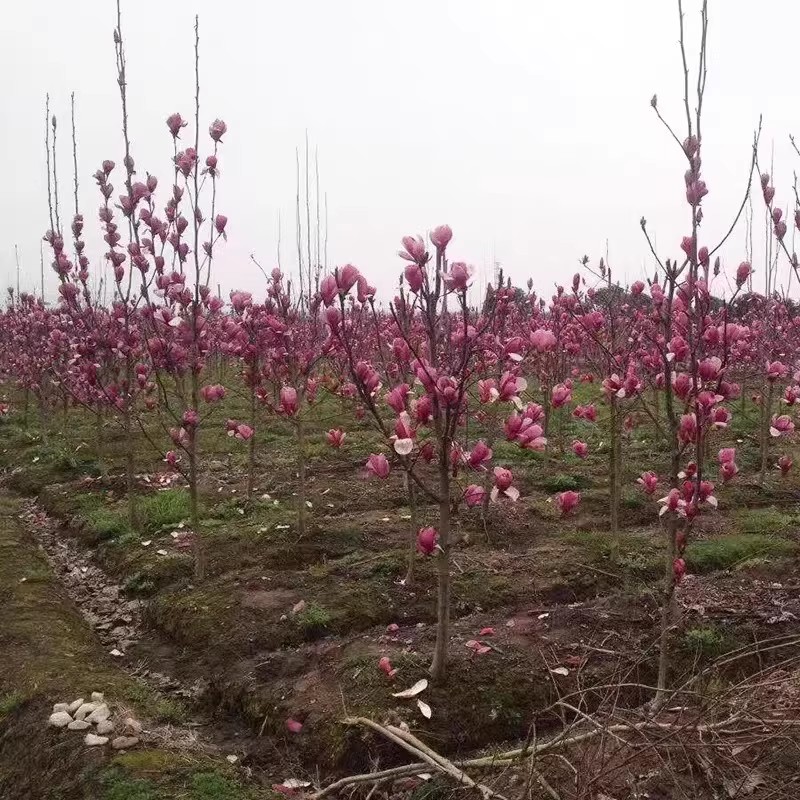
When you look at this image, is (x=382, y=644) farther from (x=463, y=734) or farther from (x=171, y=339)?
(x=171, y=339)

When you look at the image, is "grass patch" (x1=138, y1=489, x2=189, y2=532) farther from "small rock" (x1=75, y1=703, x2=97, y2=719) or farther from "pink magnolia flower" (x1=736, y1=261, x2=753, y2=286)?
"pink magnolia flower" (x1=736, y1=261, x2=753, y2=286)

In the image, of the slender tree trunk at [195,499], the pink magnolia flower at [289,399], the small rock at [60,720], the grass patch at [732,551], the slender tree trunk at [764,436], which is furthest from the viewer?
the slender tree trunk at [764,436]

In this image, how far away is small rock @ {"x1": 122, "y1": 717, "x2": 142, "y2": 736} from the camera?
117 inches

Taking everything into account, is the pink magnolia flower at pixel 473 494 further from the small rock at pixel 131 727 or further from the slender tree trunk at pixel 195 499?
the slender tree trunk at pixel 195 499

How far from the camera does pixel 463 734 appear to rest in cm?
310

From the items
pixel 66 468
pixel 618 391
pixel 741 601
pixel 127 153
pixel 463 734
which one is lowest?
pixel 463 734

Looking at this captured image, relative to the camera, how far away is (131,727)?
300cm

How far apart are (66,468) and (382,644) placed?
A: 547 cm

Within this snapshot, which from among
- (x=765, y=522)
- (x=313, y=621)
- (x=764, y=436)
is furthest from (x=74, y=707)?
(x=764, y=436)

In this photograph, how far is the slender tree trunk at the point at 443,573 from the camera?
2.98 m

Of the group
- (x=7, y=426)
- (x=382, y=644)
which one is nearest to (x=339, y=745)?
(x=382, y=644)

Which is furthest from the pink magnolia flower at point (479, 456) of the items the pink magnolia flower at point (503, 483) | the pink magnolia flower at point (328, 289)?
the pink magnolia flower at point (328, 289)

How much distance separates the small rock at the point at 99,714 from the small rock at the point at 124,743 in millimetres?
171

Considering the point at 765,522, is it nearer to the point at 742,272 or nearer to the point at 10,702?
the point at 742,272
